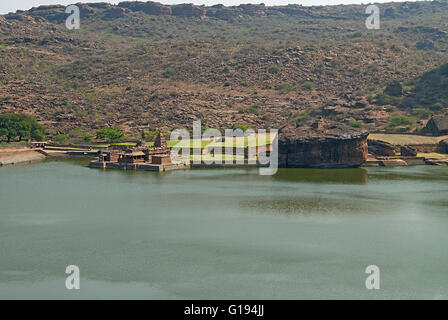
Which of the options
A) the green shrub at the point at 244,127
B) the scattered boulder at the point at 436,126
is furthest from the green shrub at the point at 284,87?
the scattered boulder at the point at 436,126

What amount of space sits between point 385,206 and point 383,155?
114ft

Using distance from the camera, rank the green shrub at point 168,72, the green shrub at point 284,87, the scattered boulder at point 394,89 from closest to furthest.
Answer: the scattered boulder at point 394,89
the green shrub at point 284,87
the green shrub at point 168,72

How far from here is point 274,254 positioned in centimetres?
3469

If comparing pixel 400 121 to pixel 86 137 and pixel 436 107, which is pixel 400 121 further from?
pixel 86 137

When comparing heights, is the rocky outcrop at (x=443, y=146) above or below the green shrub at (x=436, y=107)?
below

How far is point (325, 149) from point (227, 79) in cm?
6543

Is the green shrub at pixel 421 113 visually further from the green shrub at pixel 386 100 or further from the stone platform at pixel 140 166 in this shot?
the stone platform at pixel 140 166

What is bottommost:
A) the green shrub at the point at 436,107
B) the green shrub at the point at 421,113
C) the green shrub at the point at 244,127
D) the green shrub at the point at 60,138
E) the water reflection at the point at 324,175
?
the water reflection at the point at 324,175

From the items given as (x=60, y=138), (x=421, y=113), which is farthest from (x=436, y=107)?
(x=60, y=138)

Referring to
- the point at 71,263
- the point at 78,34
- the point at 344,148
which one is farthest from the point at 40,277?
the point at 78,34

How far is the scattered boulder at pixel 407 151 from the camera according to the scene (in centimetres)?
8188

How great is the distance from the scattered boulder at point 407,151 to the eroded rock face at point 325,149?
856cm

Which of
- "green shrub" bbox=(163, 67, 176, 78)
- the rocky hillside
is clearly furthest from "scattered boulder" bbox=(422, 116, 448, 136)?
"green shrub" bbox=(163, 67, 176, 78)

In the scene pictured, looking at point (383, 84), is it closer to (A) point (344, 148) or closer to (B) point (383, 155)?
(B) point (383, 155)
